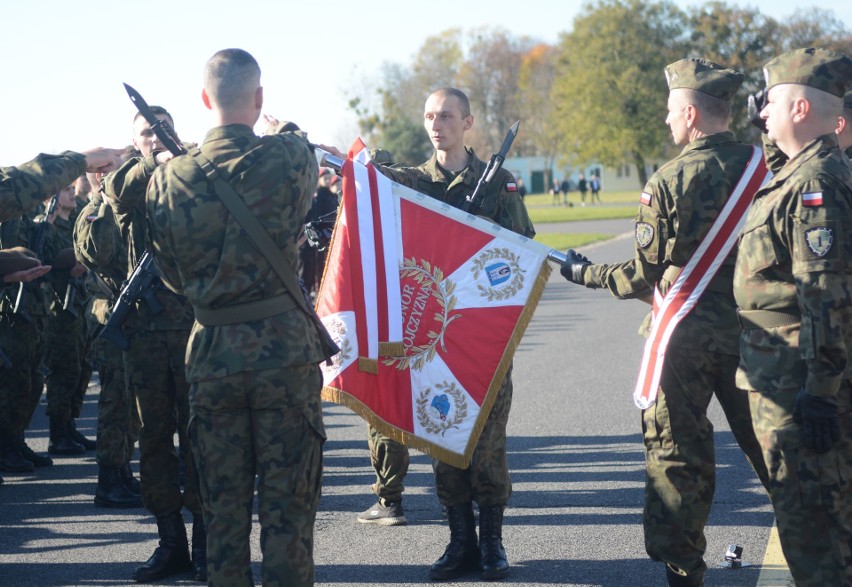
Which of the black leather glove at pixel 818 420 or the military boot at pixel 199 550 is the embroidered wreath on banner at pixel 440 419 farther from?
the black leather glove at pixel 818 420

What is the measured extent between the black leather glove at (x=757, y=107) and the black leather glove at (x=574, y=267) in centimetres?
109

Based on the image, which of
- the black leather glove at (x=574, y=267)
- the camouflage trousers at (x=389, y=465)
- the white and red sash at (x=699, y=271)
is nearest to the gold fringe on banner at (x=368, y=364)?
the camouflage trousers at (x=389, y=465)

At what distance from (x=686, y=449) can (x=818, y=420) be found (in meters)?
0.91

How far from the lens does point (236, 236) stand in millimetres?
4008

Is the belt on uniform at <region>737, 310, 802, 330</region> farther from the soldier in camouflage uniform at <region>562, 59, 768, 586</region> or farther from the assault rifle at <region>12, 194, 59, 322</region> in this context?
the assault rifle at <region>12, 194, 59, 322</region>

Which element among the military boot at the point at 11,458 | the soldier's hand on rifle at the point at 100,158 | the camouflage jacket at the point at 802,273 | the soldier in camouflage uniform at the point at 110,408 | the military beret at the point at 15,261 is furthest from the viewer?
the military boot at the point at 11,458

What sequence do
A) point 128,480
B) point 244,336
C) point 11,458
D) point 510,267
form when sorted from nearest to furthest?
point 244,336 → point 510,267 → point 128,480 → point 11,458

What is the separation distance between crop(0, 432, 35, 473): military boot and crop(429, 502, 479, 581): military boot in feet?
13.2

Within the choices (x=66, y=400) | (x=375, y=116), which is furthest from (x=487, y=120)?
(x=66, y=400)

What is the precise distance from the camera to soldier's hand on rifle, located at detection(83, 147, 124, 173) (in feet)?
15.9

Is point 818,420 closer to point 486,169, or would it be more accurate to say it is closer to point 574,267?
point 574,267

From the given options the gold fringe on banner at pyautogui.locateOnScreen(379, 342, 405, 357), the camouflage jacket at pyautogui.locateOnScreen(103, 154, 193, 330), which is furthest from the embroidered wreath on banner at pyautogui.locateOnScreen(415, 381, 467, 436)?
the camouflage jacket at pyautogui.locateOnScreen(103, 154, 193, 330)

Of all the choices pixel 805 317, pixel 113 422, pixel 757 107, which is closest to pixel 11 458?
pixel 113 422

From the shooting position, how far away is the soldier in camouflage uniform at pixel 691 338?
4473 mm
